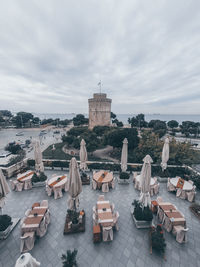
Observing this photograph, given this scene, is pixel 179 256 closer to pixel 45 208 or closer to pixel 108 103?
pixel 45 208

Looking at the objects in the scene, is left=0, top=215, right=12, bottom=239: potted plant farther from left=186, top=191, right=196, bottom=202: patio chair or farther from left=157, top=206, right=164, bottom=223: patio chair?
left=186, top=191, right=196, bottom=202: patio chair

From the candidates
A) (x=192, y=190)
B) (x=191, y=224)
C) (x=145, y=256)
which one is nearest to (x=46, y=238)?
(x=145, y=256)

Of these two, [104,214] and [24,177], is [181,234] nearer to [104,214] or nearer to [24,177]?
[104,214]

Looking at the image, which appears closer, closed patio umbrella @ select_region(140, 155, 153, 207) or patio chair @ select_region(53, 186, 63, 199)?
closed patio umbrella @ select_region(140, 155, 153, 207)

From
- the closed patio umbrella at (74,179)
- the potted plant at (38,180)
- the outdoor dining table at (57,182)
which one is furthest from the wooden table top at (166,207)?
the potted plant at (38,180)

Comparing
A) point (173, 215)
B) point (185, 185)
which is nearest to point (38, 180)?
point (173, 215)

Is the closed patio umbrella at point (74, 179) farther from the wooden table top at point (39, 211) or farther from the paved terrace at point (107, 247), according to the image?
the paved terrace at point (107, 247)

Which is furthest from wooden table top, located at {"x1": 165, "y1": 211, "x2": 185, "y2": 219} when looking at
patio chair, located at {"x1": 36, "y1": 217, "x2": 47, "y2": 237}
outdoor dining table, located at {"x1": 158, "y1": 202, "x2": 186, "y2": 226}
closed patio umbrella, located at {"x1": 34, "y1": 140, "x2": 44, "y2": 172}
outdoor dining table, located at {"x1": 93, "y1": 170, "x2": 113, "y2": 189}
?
closed patio umbrella, located at {"x1": 34, "y1": 140, "x2": 44, "y2": 172}
